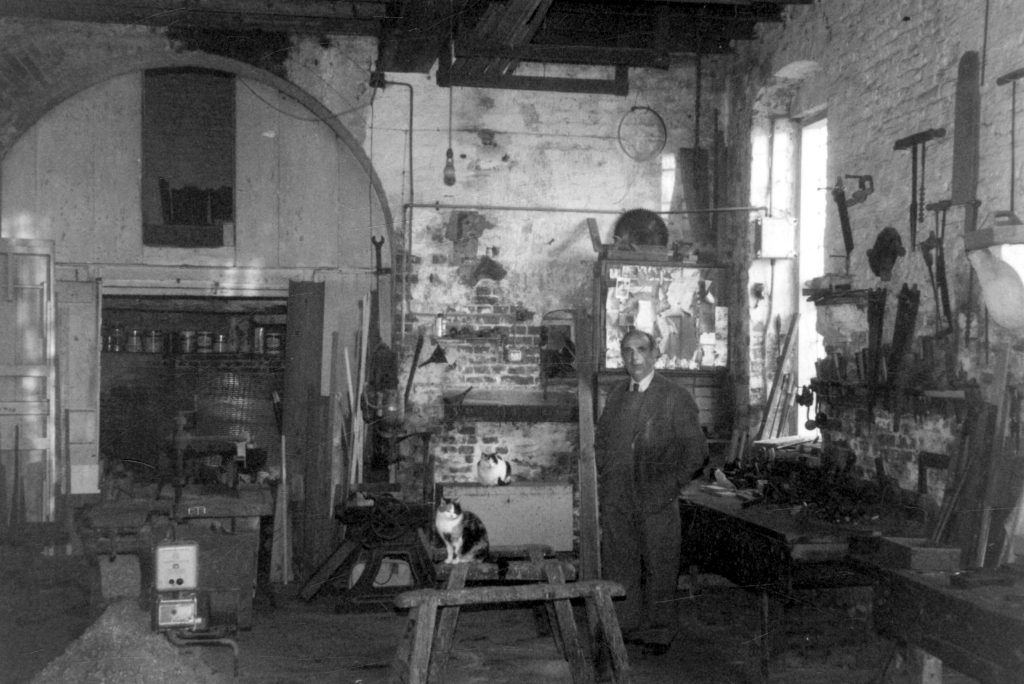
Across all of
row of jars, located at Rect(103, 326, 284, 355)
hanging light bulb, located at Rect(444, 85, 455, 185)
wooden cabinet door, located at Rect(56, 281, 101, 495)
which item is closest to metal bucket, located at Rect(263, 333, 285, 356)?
row of jars, located at Rect(103, 326, 284, 355)

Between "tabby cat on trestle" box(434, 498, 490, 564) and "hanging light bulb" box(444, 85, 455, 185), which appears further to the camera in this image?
"hanging light bulb" box(444, 85, 455, 185)

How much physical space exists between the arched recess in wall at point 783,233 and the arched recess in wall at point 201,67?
3.00 meters

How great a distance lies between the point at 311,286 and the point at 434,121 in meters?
1.73

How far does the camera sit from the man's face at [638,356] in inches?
228

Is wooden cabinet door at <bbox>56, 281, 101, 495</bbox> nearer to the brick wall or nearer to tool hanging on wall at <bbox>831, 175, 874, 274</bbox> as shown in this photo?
the brick wall

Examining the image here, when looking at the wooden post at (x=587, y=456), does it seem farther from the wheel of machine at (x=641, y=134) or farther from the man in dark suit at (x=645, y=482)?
the wheel of machine at (x=641, y=134)

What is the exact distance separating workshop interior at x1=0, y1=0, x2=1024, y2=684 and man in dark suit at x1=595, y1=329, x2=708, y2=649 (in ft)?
1.37

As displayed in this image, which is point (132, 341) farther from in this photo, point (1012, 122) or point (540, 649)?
point (1012, 122)

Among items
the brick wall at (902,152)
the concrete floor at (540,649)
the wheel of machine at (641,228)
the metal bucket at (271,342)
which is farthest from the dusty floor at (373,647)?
the wheel of machine at (641,228)

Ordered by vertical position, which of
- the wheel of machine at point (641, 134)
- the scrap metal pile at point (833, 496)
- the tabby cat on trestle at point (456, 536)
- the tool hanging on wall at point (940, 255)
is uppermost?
the wheel of machine at point (641, 134)

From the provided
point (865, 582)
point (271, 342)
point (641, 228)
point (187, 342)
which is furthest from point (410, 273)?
point (865, 582)

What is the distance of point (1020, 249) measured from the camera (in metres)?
4.90

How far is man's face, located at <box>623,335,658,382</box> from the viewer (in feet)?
19.0

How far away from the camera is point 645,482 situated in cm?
564
